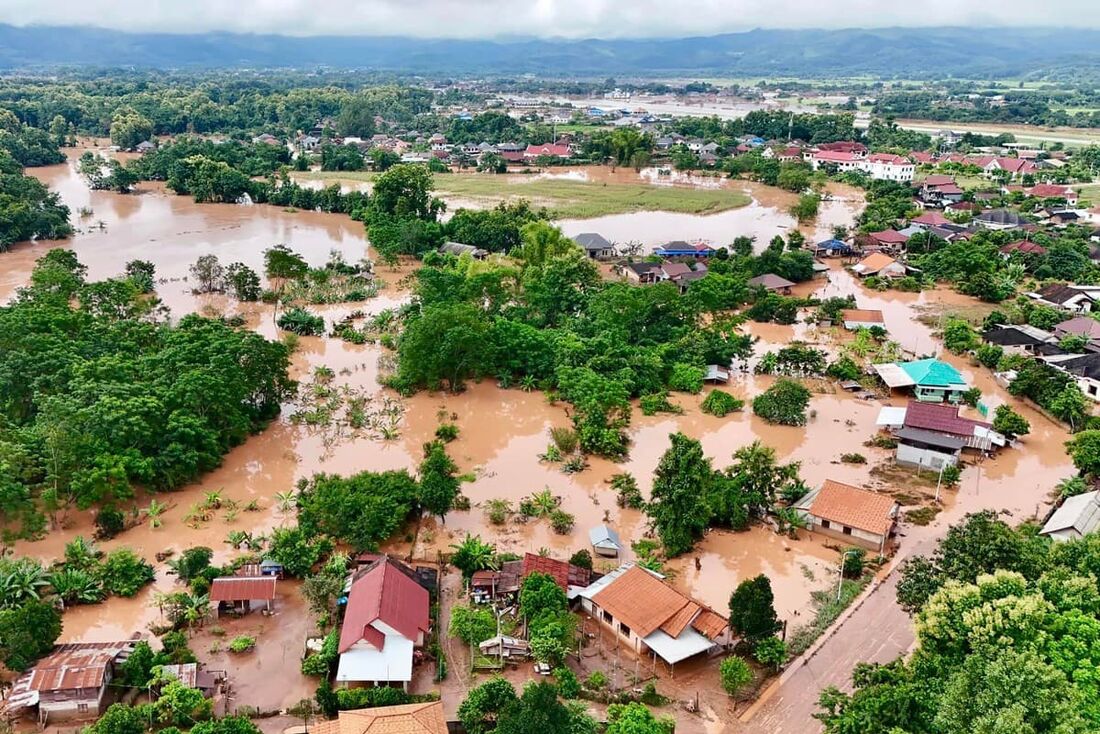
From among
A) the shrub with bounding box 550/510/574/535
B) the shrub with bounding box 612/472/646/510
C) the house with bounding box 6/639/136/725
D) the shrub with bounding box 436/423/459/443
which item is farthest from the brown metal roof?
the shrub with bounding box 612/472/646/510

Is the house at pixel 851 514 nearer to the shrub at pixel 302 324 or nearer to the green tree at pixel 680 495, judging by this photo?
the green tree at pixel 680 495

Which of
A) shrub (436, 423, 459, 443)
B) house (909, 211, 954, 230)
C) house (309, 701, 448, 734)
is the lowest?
house (909, 211, 954, 230)

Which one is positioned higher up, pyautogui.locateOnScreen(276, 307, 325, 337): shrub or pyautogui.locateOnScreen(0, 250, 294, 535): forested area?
pyautogui.locateOnScreen(0, 250, 294, 535): forested area

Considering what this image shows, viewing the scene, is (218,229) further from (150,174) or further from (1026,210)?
(1026,210)

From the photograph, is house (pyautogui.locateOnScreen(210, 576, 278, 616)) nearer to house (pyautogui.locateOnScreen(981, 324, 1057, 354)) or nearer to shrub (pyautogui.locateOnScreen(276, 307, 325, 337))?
shrub (pyautogui.locateOnScreen(276, 307, 325, 337))

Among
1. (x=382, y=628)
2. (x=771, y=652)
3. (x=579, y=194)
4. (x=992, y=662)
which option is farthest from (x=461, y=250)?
(x=992, y=662)

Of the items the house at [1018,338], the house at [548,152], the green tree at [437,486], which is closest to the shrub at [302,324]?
the green tree at [437,486]
